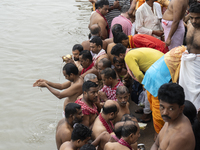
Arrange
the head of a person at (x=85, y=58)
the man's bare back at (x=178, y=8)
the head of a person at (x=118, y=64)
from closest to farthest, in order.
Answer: the man's bare back at (x=178, y=8), the head of a person at (x=118, y=64), the head of a person at (x=85, y=58)

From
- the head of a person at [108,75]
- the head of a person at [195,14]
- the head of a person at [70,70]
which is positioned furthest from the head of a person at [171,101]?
the head of a person at [70,70]

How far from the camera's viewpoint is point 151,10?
6.04m

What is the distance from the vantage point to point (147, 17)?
6.05 metres

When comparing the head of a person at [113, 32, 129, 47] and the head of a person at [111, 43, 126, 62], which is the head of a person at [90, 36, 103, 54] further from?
the head of a person at [111, 43, 126, 62]

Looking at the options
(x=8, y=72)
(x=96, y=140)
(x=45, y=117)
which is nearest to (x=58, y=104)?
(x=45, y=117)

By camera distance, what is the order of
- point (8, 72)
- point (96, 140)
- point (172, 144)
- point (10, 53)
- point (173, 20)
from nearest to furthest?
point (172, 144), point (96, 140), point (173, 20), point (8, 72), point (10, 53)

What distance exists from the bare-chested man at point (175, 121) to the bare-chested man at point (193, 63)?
1.15 meters

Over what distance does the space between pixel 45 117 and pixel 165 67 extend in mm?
4186

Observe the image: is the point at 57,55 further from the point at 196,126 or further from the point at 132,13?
the point at 196,126

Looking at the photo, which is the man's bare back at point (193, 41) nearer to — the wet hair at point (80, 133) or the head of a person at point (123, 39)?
the head of a person at point (123, 39)

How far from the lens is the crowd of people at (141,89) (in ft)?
9.45

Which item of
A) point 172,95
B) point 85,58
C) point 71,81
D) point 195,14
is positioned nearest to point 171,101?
point 172,95

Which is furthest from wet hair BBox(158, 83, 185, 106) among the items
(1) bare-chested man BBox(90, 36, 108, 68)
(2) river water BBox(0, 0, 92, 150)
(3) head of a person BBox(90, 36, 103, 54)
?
(2) river water BBox(0, 0, 92, 150)

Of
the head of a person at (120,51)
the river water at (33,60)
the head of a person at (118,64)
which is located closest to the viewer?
the head of a person at (120,51)
